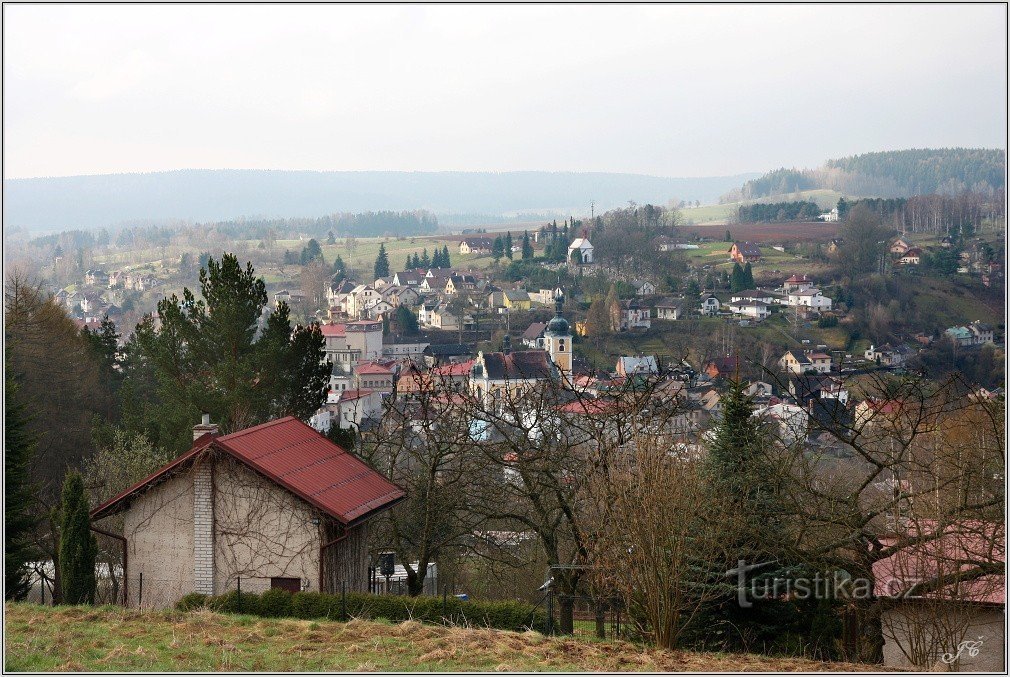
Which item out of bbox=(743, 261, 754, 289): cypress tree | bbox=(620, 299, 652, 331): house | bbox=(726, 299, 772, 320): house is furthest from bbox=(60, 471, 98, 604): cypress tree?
bbox=(743, 261, 754, 289): cypress tree

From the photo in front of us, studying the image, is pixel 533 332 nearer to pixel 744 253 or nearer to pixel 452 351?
pixel 452 351

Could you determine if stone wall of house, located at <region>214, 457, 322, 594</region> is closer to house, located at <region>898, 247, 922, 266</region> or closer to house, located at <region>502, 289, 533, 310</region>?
house, located at <region>502, 289, 533, 310</region>

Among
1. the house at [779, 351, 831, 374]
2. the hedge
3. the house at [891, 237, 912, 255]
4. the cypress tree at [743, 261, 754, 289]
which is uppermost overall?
the house at [891, 237, 912, 255]

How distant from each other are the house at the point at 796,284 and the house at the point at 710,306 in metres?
10.2

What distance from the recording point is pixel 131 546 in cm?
1269

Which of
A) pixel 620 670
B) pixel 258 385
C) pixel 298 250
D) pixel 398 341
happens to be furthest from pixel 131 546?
pixel 298 250

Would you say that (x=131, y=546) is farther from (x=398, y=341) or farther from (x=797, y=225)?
(x=797, y=225)

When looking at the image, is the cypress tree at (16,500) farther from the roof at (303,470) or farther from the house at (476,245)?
the house at (476,245)

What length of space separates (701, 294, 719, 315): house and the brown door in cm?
8957

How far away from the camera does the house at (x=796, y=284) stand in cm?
10750

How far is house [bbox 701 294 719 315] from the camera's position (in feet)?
327

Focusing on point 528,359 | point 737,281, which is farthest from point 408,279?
point 528,359

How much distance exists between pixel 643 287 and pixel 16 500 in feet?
325

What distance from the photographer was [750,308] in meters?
99.2
